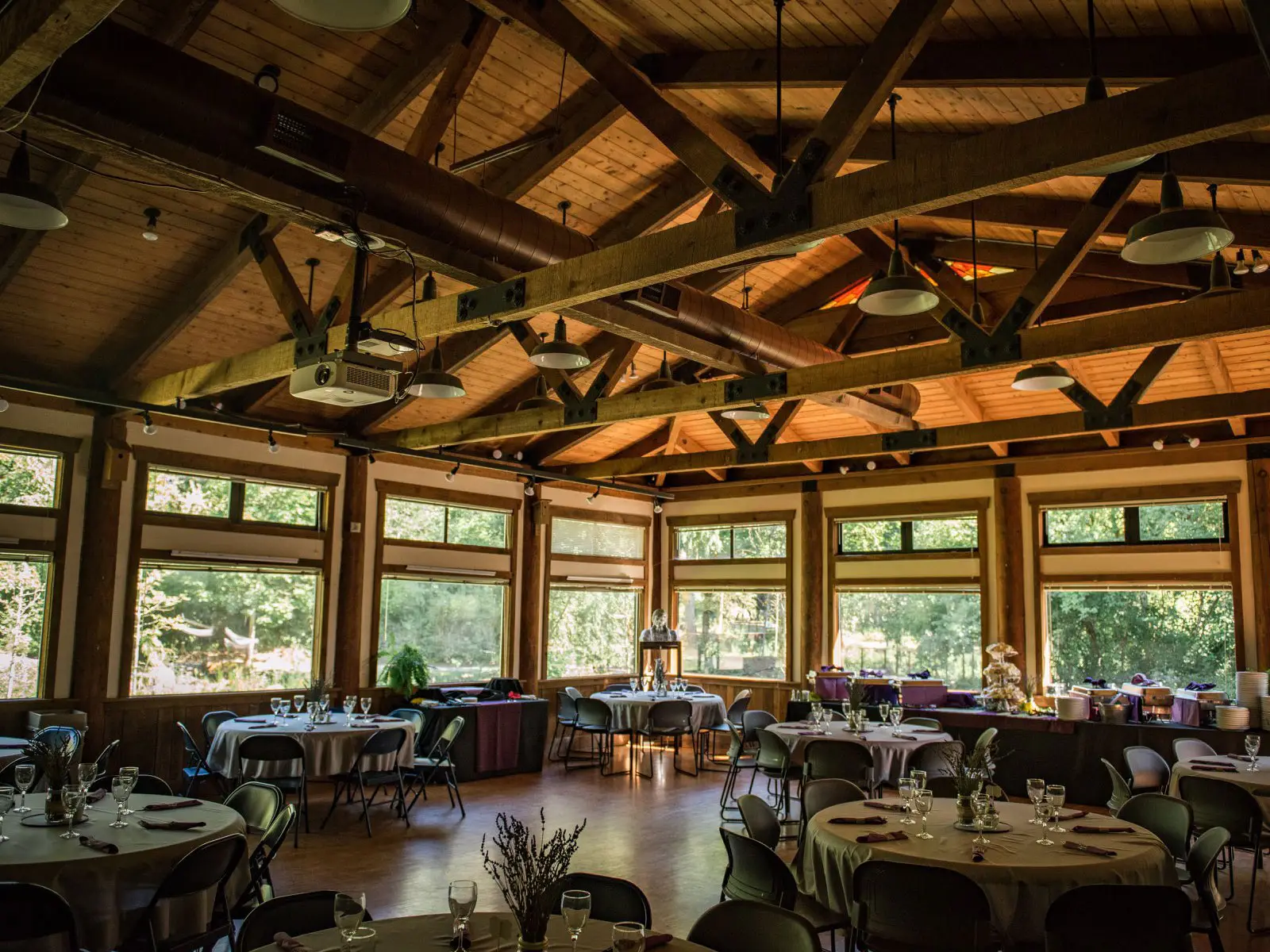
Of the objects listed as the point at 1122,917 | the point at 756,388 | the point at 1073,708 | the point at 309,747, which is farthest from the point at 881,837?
the point at 1073,708

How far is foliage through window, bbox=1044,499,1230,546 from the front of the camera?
10.7m

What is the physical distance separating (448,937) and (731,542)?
11.7 m

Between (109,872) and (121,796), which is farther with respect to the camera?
(121,796)

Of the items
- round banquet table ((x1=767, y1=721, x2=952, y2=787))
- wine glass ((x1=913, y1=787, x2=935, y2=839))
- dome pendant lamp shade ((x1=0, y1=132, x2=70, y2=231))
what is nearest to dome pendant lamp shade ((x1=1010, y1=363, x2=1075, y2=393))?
round banquet table ((x1=767, y1=721, x2=952, y2=787))

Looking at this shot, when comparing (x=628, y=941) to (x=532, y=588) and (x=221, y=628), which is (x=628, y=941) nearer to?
(x=221, y=628)

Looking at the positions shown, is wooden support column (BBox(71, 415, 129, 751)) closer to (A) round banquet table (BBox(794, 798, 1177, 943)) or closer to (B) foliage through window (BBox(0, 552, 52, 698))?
(B) foliage through window (BBox(0, 552, 52, 698))

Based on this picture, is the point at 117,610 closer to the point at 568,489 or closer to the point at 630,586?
the point at 568,489

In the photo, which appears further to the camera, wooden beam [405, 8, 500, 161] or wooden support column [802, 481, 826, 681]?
wooden support column [802, 481, 826, 681]

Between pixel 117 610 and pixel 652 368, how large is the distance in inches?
260

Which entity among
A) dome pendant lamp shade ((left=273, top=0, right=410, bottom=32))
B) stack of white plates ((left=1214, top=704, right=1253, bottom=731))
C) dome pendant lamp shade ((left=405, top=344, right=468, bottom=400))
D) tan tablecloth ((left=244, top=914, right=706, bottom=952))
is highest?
dome pendant lamp shade ((left=273, top=0, right=410, bottom=32))

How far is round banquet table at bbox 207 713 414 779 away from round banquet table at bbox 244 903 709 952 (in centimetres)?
474

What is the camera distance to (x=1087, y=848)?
4.22 m

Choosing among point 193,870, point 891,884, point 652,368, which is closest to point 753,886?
point 891,884

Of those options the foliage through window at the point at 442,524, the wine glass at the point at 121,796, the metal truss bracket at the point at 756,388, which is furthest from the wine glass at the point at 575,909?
the foliage through window at the point at 442,524
